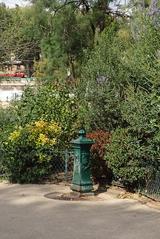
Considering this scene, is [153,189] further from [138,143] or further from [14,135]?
[14,135]

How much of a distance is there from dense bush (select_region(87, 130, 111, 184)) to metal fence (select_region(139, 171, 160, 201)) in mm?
1319

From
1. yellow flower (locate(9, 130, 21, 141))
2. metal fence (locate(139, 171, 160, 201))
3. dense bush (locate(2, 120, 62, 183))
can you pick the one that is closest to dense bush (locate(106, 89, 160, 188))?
metal fence (locate(139, 171, 160, 201))

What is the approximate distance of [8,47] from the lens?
23078 millimetres

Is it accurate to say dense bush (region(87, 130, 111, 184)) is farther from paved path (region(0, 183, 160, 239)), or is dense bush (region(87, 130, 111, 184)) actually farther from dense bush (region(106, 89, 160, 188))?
paved path (region(0, 183, 160, 239))

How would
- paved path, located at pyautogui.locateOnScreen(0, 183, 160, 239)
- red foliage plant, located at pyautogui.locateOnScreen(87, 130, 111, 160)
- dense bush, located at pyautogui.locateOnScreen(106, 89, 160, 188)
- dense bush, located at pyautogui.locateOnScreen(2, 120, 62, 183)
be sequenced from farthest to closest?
dense bush, located at pyautogui.locateOnScreen(2, 120, 62, 183)
red foliage plant, located at pyautogui.locateOnScreen(87, 130, 111, 160)
dense bush, located at pyautogui.locateOnScreen(106, 89, 160, 188)
paved path, located at pyautogui.locateOnScreen(0, 183, 160, 239)

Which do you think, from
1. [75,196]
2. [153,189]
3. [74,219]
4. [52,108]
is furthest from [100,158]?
[74,219]

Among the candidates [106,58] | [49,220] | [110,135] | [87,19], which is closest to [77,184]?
[110,135]

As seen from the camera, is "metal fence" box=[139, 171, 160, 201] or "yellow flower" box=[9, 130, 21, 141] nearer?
"metal fence" box=[139, 171, 160, 201]

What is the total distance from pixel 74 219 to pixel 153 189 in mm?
2104

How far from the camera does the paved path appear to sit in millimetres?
7590

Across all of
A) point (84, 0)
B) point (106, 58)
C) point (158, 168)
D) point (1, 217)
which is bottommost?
point (1, 217)

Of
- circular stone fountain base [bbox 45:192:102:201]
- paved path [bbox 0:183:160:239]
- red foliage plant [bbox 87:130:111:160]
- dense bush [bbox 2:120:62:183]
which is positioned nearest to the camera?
paved path [bbox 0:183:160:239]

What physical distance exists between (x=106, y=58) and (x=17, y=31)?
12.3 metres

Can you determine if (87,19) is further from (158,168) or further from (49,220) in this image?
(49,220)
